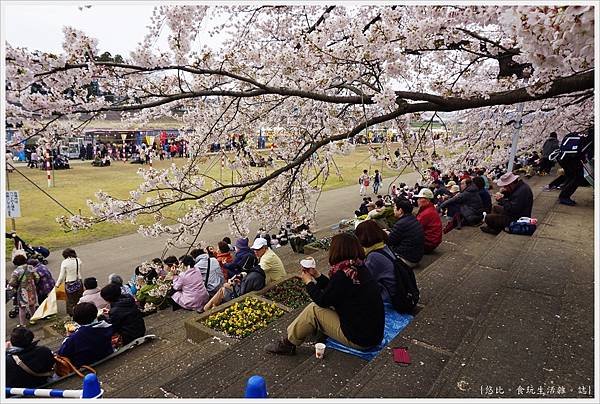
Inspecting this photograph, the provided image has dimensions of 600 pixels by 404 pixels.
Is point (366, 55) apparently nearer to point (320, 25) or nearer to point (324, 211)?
point (320, 25)

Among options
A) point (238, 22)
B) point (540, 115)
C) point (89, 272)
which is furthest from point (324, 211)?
point (238, 22)

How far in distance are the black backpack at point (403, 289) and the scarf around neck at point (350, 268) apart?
0.89 m

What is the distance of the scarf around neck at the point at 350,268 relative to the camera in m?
3.10

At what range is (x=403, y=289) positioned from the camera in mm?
3967

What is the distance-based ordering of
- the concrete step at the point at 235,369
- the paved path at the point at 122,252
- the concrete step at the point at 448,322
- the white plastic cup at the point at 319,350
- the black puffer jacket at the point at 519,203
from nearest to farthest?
the concrete step at the point at 448,322 → the concrete step at the point at 235,369 → the white plastic cup at the point at 319,350 → the black puffer jacket at the point at 519,203 → the paved path at the point at 122,252

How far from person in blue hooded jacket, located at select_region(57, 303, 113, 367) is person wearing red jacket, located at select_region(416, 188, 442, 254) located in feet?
15.1

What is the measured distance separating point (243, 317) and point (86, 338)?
5.63 feet

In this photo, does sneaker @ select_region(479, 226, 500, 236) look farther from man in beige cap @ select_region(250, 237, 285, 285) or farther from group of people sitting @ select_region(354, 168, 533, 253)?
man in beige cap @ select_region(250, 237, 285, 285)

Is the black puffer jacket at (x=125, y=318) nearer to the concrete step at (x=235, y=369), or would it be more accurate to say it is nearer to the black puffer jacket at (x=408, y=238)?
the concrete step at (x=235, y=369)

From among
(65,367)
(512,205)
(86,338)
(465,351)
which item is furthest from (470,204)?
(65,367)

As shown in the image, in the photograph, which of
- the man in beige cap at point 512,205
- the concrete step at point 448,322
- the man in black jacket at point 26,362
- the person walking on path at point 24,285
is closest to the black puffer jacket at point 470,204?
the man in beige cap at point 512,205

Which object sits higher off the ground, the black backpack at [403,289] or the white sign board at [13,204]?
the white sign board at [13,204]

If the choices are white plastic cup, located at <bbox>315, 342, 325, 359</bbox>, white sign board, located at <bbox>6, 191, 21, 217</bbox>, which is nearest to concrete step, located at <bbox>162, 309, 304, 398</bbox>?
white plastic cup, located at <bbox>315, 342, 325, 359</bbox>

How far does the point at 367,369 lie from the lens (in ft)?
9.64
